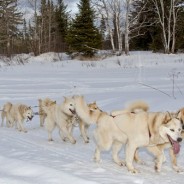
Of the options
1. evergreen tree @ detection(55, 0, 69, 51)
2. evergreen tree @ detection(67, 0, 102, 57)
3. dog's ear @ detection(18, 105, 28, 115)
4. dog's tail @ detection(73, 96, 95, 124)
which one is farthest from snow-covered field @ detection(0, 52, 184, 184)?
evergreen tree @ detection(55, 0, 69, 51)

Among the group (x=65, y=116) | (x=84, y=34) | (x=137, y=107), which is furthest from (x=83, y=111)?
(x=84, y=34)

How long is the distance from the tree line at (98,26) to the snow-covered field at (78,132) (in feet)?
19.5

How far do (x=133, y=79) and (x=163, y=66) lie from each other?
497 centimetres

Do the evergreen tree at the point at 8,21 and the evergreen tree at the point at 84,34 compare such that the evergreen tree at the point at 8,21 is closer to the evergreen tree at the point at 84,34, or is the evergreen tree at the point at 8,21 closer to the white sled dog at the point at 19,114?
the evergreen tree at the point at 84,34

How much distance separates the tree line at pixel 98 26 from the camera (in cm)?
2688

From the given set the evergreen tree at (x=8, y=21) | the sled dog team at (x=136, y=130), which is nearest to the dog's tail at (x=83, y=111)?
the sled dog team at (x=136, y=130)

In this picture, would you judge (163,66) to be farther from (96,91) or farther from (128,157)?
(128,157)

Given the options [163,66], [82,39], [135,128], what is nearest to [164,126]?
Result: [135,128]

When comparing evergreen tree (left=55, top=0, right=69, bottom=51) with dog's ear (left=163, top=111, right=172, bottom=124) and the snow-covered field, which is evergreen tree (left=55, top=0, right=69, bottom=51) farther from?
dog's ear (left=163, top=111, right=172, bottom=124)

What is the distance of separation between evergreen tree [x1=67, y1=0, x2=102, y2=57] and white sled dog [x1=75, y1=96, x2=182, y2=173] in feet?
72.9

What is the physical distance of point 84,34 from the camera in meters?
27.7

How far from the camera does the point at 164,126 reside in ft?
14.8

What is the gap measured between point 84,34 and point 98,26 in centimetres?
467

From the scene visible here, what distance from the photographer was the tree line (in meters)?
26.9
